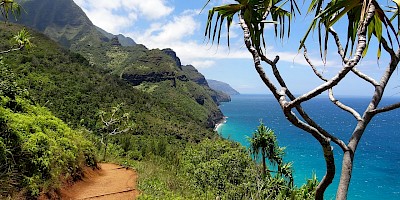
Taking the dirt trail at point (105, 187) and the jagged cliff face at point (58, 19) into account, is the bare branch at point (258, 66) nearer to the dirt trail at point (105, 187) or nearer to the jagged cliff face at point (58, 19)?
the dirt trail at point (105, 187)

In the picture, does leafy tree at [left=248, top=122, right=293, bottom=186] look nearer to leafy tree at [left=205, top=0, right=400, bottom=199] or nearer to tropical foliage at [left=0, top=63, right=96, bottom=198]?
tropical foliage at [left=0, top=63, right=96, bottom=198]

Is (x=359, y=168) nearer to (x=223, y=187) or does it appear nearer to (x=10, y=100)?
(x=223, y=187)

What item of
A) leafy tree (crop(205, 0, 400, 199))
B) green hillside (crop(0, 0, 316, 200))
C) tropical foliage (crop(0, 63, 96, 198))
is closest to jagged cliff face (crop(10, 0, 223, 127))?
green hillside (crop(0, 0, 316, 200))

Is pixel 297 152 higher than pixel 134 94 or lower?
lower

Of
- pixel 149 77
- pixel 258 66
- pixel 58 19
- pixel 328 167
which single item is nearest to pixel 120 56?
pixel 149 77

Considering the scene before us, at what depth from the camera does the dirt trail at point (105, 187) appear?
8789 mm

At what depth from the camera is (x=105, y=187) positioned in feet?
33.1

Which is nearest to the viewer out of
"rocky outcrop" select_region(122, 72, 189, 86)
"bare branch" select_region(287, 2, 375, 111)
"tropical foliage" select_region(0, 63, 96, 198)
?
"bare branch" select_region(287, 2, 375, 111)

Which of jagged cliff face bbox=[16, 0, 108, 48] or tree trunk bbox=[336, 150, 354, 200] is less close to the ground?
jagged cliff face bbox=[16, 0, 108, 48]

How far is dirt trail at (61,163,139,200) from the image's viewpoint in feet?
28.8

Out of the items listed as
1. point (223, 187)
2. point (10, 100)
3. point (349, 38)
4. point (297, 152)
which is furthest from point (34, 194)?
point (297, 152)

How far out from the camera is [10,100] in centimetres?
965

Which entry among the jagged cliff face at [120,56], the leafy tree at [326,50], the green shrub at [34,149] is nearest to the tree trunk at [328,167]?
the leafy tree at [326,50]

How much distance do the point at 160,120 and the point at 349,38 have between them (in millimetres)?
58433
